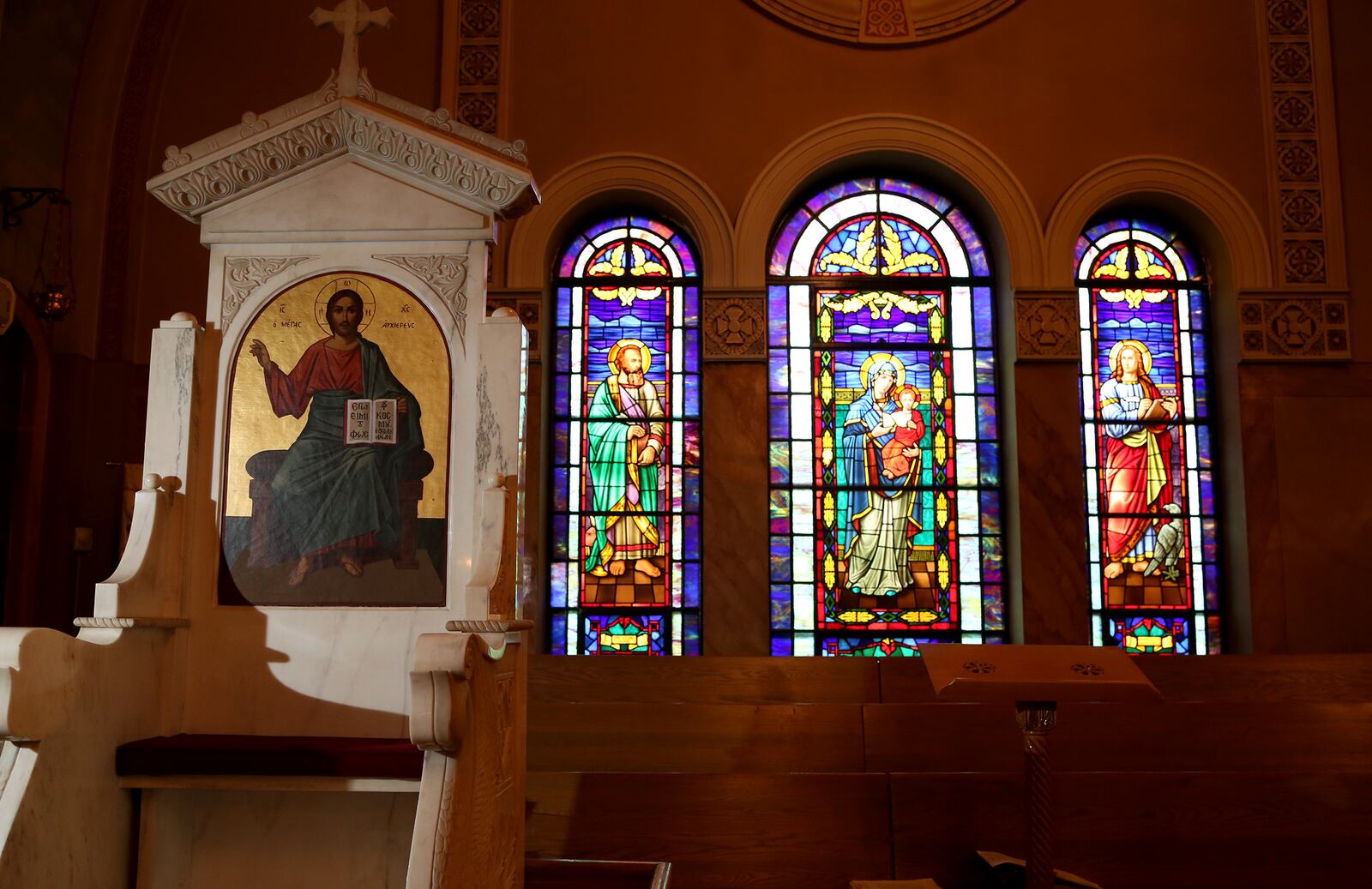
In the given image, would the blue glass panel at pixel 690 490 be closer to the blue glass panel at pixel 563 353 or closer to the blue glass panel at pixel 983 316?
the blue glass panel at pixel 563 353

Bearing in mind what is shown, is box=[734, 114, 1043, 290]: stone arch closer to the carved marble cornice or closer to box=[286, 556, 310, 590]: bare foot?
the carved marble cornice

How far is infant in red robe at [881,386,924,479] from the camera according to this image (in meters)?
7.47

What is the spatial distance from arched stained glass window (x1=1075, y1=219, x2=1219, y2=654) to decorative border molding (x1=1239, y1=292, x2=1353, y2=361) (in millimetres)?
396

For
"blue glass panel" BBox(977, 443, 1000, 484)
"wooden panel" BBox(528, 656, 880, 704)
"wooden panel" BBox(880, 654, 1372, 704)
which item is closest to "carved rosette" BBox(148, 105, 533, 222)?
"wooden panel" BBox(528, 656, 880, 704)

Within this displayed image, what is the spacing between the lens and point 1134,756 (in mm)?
4461

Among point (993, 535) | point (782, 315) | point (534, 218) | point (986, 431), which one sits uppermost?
point (534, 218)

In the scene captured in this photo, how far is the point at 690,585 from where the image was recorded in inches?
288

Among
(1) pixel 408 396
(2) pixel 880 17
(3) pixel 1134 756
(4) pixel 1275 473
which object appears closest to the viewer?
(1) pixel 408 396

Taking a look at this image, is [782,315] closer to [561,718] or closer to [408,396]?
[561,718]

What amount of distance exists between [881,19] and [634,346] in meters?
2.53

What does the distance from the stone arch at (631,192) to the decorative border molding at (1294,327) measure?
3.08 metres

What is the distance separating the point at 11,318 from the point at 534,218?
2840mm

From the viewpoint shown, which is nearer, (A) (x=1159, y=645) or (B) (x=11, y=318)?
(B) (x=11, y=318)

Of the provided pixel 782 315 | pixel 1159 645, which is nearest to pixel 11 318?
pixel 782 315
